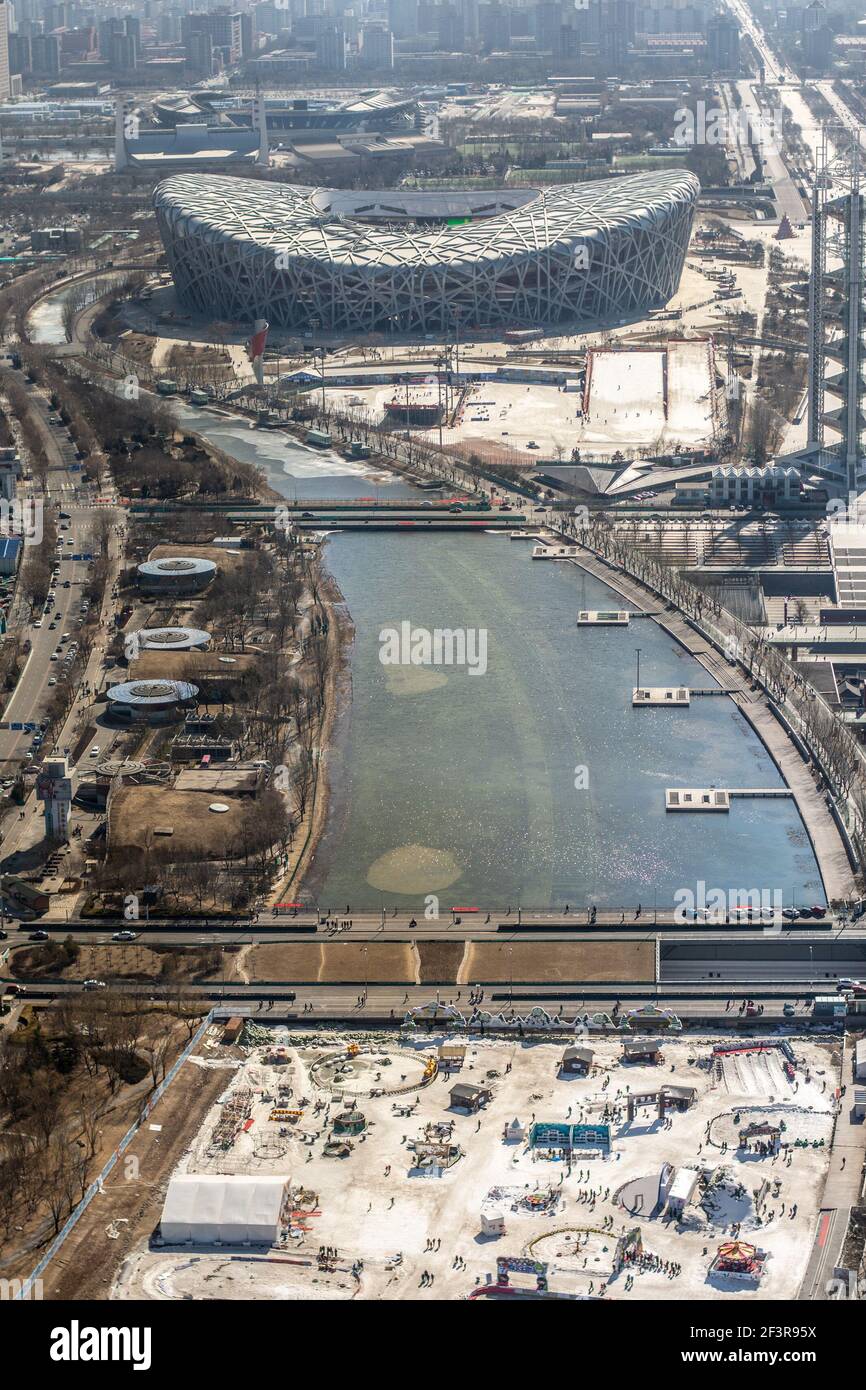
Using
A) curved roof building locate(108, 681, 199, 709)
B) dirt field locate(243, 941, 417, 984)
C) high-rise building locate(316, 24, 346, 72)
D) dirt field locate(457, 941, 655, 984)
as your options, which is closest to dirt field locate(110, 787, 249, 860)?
dirt field locate(243, 941, 417, 984)

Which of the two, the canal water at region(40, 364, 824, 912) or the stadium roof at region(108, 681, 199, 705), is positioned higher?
the stadium roof at region(108, 681, 199, 705)

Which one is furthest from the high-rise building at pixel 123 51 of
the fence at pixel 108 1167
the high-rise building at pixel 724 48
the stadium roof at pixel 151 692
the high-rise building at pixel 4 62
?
the fence at pixel 108 1167

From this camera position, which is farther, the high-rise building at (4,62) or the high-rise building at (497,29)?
the high-rise building at (497,29)

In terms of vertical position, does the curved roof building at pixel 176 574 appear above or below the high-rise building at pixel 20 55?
below

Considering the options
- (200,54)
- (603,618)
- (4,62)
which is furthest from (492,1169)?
(200,54)

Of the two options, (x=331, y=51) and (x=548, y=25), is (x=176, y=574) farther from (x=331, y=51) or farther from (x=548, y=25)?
(x=548, y=25)

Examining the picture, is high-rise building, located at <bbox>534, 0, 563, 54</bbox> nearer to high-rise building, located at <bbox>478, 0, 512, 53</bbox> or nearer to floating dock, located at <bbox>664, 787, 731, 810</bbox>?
high-rise building, located at <bbox>478, 0, 512, 53</bbox>

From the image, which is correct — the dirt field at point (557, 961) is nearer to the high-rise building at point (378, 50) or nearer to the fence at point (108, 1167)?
the fence at point (108, 1167)
